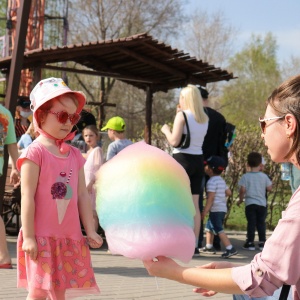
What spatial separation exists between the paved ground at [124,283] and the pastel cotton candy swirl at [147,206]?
255 centimetres

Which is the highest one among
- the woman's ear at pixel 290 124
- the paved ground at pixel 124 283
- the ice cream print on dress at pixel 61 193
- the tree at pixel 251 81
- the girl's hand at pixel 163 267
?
the tree at pixel 251 81

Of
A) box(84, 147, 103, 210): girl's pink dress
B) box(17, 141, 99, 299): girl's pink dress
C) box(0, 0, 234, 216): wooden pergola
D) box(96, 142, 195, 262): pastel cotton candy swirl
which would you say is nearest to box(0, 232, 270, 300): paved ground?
box(17, 141, 99, 299): girl's pink dress

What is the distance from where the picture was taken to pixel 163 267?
2375mm

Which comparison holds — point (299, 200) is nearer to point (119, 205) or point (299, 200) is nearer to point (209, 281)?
point (209, 281)

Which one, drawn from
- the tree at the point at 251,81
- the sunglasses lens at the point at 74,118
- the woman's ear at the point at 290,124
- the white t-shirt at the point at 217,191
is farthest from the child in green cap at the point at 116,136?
the tree at the point at 251,81

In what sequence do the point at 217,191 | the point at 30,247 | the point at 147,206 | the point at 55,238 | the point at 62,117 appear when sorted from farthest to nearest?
the point at 217,191 < the point at 62,117 < the point at 55,238 < the point at 30,247 < the point at 147,206

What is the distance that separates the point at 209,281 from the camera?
2.34 m

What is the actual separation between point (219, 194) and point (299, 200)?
7.02 metres

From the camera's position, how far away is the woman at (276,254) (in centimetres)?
216

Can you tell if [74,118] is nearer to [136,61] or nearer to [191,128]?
[191,128]

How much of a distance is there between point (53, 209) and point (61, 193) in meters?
0.11

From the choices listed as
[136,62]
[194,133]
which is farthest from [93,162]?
[136,62]

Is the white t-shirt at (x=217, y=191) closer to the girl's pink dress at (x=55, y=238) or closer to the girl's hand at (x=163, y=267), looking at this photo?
the girl's pink dress at (x=55, y=238)

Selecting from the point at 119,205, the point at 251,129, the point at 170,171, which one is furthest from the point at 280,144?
the point at 251,129
